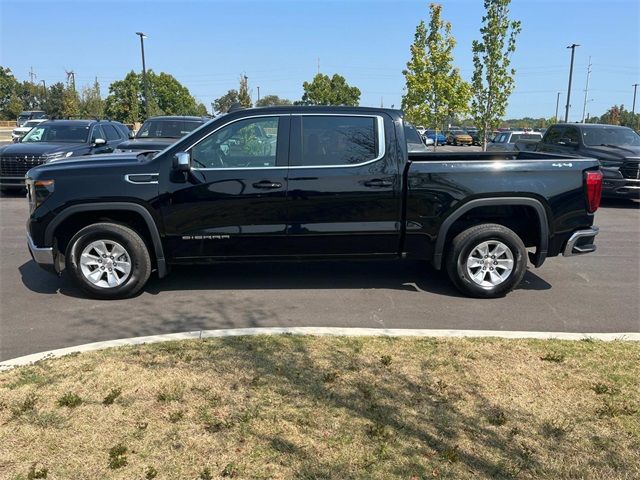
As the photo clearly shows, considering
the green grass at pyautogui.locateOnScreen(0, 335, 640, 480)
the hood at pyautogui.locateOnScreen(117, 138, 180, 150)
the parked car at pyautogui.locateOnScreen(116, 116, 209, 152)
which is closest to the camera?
the green grass at pyautogui.locateOnScreen(0, 335, 640, 480)

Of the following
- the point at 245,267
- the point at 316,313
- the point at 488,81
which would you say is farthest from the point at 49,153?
the point at 488,81

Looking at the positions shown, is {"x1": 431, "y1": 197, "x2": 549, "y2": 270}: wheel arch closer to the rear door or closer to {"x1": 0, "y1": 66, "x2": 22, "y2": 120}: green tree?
the rear door

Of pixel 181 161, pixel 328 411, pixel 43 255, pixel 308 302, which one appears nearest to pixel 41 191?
pixel 43 255

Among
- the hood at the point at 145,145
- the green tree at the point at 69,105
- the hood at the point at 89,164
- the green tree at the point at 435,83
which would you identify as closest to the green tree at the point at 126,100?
the green tree at the point at 69,105

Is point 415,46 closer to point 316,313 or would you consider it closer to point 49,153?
point 49,153

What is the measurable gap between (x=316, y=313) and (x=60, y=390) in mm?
2454

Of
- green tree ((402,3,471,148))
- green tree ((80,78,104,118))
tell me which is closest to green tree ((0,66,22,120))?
green tree ((80,78,104,118))

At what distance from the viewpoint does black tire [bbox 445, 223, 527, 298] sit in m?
5.86

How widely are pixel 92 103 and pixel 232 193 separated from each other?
174 ft

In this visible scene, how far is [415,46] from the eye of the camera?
2202 centimetres

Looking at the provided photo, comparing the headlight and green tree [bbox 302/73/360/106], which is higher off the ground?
green tree [bbox 302/73/360/106]

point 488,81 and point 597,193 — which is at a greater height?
point 488,81

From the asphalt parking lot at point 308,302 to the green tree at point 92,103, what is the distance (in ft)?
161

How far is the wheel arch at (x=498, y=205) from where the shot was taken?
5.74 meters
